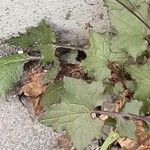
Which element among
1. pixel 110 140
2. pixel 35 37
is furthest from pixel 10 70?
pixel 110 140

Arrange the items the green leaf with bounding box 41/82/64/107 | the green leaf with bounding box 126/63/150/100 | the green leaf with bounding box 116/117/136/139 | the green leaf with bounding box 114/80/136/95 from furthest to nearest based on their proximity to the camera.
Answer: the green leaf with bounding box 41/82/64/107 < the green leaf with bounding box 114/80/136/95 < the green leaf with bounding box 126/63/150/100 < the green leaf with bounding box 116/117/136/139

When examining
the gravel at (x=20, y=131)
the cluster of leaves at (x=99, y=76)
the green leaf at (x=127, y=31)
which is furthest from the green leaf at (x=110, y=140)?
the green leaf at (x=127, y=31)

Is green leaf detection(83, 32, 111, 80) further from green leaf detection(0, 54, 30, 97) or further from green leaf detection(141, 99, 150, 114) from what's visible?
green leaf detection(0, 54, 30, 97)

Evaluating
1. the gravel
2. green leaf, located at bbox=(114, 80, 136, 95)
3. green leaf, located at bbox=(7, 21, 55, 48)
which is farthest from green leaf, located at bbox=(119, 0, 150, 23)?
the gravel

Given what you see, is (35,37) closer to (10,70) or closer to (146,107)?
(10,70)

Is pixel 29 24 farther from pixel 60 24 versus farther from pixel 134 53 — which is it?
pixel 134 53

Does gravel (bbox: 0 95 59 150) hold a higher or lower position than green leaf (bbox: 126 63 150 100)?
lower
